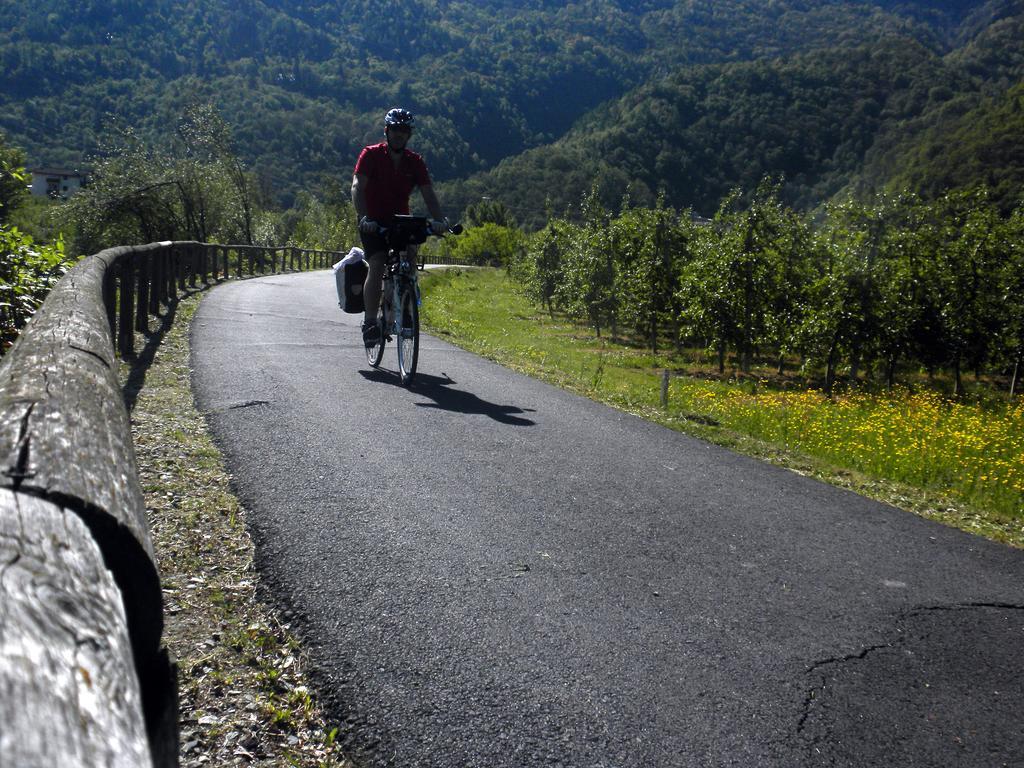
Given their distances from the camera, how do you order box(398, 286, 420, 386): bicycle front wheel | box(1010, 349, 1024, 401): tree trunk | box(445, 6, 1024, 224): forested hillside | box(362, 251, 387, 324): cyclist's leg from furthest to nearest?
1. box(445, 6, 1024, 224): forested hillside
2. box(1010, 349, 1024, 401): tree trunk
3. box(362, 251, 387, 324): cyclist's leg
4. box(398, 286, 420, 386): bicycle front wheel

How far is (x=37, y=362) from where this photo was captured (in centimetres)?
227

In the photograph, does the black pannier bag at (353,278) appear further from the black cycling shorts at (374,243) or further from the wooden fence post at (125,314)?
the wooden fence post at (125,314)

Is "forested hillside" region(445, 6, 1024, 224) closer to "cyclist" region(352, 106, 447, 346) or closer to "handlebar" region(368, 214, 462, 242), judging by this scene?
"cyclist" region(352, 106, 447, 346)

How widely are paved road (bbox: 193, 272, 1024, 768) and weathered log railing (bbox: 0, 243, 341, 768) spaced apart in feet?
3.59

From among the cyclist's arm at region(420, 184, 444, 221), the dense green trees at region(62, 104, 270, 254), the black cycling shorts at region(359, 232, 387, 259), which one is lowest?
the black cycling shorts at region(359, 232, 387, 259)

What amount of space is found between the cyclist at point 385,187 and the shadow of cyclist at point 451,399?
3.11 ft

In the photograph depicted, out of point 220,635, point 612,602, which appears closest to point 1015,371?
point 612,602

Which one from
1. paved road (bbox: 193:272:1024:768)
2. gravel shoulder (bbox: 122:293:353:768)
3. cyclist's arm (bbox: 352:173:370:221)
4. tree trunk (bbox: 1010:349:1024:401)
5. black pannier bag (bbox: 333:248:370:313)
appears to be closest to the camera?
gravel shoulder (bbox: 122:293:353:768)

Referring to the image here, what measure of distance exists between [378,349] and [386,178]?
186 centimetres

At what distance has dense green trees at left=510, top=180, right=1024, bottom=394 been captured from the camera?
2278 cm

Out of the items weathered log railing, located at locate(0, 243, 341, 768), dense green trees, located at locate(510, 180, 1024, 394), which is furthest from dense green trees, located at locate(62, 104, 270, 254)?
weathered log railing, located at locate(0, 243, 341, 768)

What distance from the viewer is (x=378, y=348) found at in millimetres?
8672

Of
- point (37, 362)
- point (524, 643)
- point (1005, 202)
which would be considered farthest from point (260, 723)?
point (1005, 202)

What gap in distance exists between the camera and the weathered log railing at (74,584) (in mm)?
847
